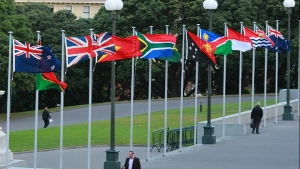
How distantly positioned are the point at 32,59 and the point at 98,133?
1830 cm

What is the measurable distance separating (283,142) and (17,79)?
89.1 ft

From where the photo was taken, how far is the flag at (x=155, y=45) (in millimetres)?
28859

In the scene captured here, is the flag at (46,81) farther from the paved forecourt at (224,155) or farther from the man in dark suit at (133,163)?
the paved forecourt at (224,155)

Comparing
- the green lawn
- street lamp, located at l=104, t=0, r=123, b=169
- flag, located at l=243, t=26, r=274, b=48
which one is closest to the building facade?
the green lawn

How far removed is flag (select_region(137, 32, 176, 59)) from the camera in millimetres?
28859

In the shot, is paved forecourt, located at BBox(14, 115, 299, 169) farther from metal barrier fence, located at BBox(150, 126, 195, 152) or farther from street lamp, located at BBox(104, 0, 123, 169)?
street lamp, located at BBox(104, 0, 123, 169)

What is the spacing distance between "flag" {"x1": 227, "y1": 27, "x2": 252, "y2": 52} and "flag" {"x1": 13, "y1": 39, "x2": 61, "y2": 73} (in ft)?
35.9

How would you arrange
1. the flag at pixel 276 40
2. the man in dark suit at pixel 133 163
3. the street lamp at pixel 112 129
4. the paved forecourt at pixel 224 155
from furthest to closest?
1. the flag at pixel 276 40
2. the paved forecourt at pixel 224 155
3. the street lamp at pixel 112 129
4. the man in dark suit at pixel 133 163

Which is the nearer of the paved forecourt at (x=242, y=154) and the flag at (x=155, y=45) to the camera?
the paved forecourt at (x=242, y=154)

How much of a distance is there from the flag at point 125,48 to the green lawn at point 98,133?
11593 millimetres

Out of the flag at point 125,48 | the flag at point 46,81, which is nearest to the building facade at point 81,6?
the flag at point 125,48

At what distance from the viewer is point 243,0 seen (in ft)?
227

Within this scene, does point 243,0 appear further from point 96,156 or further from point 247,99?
point 96,156

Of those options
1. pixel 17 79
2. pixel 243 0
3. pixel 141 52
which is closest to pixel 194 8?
pixel 243 0
